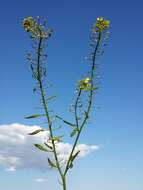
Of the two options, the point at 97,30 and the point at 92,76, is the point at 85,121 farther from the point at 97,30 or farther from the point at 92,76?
the point at 97,30

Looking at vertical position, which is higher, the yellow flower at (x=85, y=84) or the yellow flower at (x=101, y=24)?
the yellow flower at (x=101, y=24)

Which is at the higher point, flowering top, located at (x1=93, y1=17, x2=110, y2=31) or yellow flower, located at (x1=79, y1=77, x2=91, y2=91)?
flowering top, located at (x1=93, y1=17, x2=110, y2=31)

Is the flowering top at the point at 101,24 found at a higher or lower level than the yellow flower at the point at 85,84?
higher

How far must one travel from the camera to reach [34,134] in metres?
3.81

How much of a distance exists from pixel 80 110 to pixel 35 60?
3.20ft

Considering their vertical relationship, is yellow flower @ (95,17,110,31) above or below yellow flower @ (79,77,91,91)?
above

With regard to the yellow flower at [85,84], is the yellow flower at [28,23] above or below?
above

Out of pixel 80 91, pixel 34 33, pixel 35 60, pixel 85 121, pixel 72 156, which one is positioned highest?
pixel 34 33

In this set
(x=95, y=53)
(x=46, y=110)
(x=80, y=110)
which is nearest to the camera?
(x=46, y=110)

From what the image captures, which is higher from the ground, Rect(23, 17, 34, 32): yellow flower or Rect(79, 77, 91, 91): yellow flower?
Rect(23, 17, 34, 32): yellow flower

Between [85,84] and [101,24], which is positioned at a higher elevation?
[101,24]

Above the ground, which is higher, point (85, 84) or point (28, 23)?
point (28, 23)

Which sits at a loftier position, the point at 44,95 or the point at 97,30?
the point at 97,30

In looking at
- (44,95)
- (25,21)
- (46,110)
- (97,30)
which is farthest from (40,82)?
(97,30)
